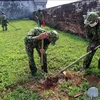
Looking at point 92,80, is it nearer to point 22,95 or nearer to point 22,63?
point 22,95

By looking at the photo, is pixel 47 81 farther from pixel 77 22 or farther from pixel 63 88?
pixel 77 22

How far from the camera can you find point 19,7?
2864 cm

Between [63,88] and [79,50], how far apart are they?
3.49 metres

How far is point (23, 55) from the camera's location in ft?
25.2

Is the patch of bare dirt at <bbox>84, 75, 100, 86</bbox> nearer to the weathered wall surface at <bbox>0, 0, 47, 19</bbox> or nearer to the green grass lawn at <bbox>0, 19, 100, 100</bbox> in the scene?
the green grass lawn at <bbox>0, 19, 100, 100</bbox>

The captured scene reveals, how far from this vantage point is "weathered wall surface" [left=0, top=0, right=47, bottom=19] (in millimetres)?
27938

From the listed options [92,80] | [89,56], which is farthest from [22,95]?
[89,56]

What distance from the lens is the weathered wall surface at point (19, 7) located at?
1100 inches

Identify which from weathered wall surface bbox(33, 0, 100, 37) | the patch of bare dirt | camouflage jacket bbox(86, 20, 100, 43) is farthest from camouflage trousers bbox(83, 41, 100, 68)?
weathered wall surface bbox(33, 0, 100, 37)

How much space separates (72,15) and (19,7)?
57.1ft

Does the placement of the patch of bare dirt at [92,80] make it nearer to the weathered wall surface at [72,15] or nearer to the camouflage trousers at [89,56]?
the camouflage trousers at [89,56]

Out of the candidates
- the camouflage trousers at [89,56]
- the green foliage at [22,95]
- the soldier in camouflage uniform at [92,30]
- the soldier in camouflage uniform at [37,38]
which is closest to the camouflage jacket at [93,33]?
the soldier in camouflage uniform at [92,30]

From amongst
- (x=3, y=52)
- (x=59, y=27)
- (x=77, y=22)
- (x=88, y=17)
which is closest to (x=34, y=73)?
(x=88, y=17)

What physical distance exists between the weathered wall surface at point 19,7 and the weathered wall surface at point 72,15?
12605mm
